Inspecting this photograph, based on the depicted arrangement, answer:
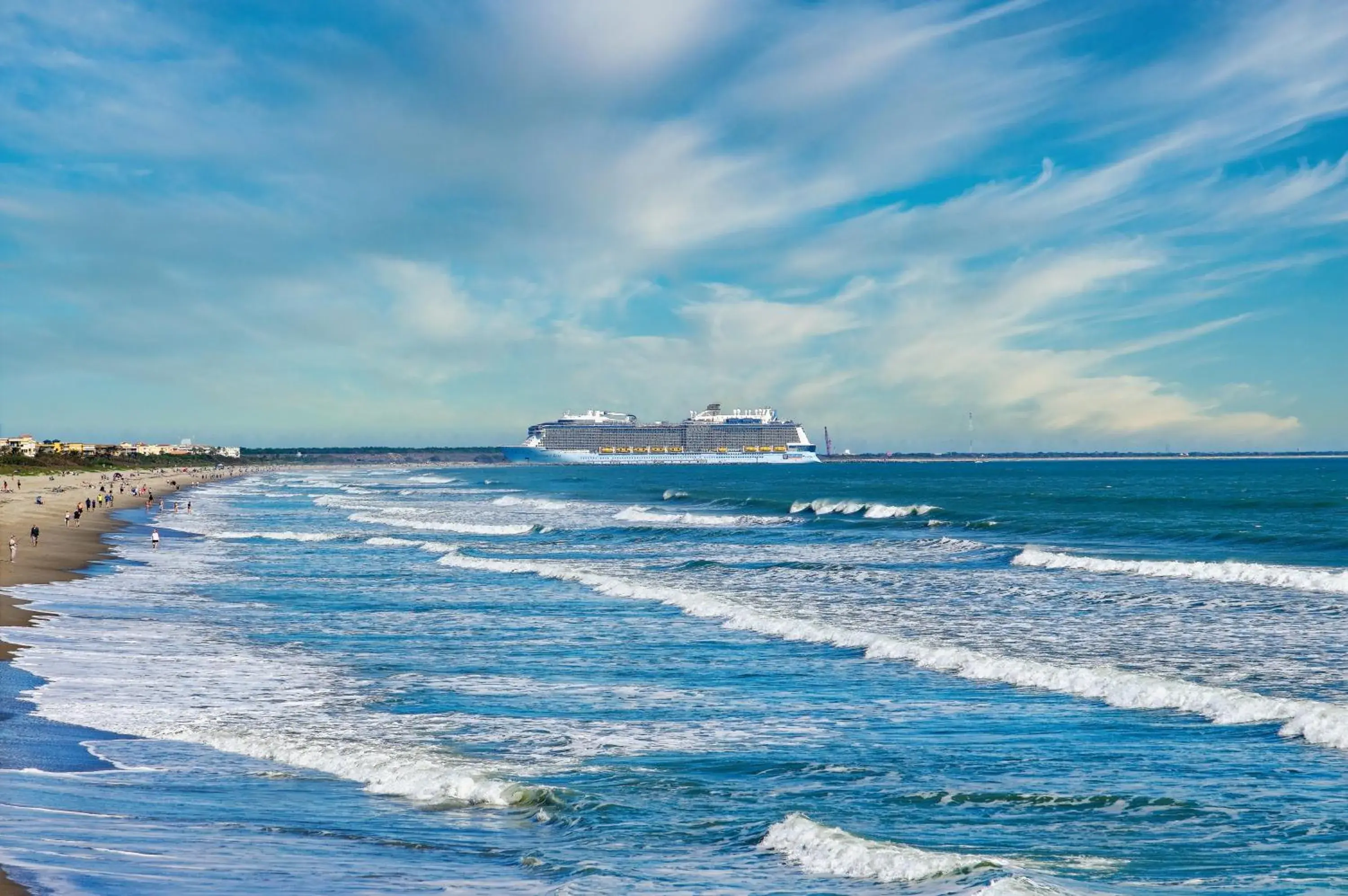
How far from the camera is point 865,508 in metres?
62.9

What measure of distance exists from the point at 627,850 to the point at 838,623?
13409mm

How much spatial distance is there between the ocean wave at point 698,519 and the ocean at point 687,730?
22614 mm

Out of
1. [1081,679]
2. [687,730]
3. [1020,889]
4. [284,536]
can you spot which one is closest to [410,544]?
[284,536]

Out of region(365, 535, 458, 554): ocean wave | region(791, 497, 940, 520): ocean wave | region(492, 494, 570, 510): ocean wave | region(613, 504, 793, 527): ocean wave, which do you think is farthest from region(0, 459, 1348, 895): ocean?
region(492, 494, 570, 510): ocean wave

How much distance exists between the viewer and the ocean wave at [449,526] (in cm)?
5084

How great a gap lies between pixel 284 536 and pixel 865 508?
32624mm

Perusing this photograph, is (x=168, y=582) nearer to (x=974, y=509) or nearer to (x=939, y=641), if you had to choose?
(x=939, y=641)

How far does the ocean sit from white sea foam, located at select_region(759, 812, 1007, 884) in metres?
0.03

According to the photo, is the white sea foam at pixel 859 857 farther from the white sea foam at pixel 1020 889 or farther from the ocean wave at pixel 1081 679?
the ocean wave at pixel 1081 679

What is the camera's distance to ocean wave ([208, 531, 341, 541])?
45.0 meters

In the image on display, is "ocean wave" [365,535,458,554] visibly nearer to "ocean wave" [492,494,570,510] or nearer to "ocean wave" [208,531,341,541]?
"ocean wave" [208,531,341,541]

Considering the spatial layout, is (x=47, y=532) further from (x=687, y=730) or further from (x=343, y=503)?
(x=687, y=730)

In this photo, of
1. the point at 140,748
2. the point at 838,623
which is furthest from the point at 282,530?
the point at 140,748

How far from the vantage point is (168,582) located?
29.0 meters
